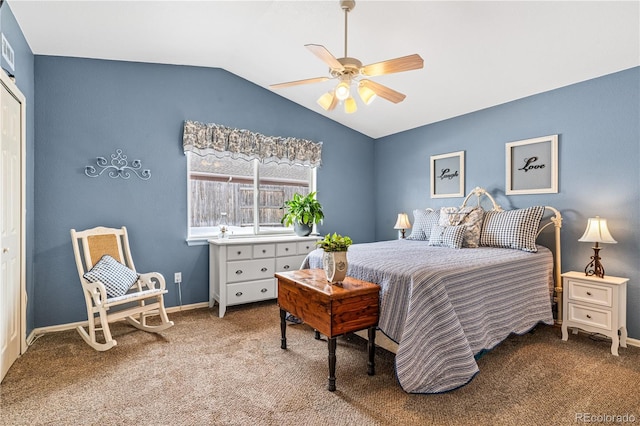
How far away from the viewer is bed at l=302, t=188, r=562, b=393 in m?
2.06

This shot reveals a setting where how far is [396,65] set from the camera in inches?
84.7

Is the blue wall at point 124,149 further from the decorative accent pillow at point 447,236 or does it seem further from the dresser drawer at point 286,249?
the decorative accent pillow at point 447,236

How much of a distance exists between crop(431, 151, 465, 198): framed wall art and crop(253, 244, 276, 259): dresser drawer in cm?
234

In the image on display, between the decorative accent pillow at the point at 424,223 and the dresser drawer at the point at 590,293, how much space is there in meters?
1.45

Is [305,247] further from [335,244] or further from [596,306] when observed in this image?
[596,306]

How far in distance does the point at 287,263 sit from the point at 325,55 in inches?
102

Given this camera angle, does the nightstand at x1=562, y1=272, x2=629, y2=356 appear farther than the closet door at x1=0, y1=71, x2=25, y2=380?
Yes

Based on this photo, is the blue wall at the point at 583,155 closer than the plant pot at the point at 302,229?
Yes

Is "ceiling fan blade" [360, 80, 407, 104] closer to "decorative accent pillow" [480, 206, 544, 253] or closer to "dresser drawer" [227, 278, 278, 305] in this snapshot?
"decorative accent pillow" [480, 206, 544, 253]

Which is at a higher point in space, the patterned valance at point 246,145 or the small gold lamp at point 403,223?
the patterned valance at point 246,145

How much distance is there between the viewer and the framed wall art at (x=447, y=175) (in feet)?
13.9

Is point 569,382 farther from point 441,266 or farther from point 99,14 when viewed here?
point 99,14

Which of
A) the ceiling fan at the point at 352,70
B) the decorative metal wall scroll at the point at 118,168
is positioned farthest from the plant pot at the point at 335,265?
the decorative metal wall scroll at the point at 118,168

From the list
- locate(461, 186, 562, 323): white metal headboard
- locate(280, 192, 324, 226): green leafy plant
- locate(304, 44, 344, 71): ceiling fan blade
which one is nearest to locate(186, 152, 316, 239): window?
locate(280, 192, 324, 226): green leafy plant
